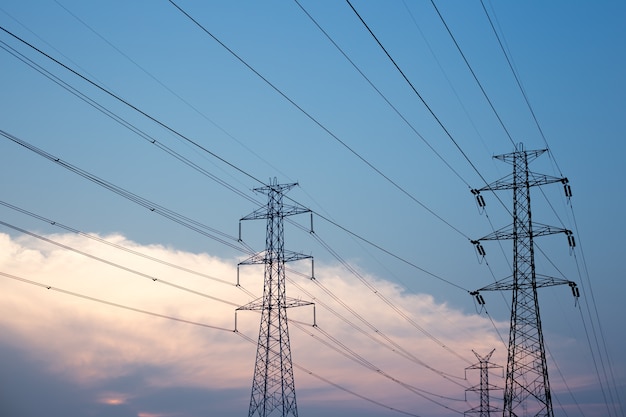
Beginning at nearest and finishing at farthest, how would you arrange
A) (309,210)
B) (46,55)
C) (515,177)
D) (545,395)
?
(46,55) < (545,395) < (309,210) < (515,177)

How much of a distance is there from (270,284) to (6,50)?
951 inches

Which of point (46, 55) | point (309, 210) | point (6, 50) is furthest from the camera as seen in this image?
point (309, 210)

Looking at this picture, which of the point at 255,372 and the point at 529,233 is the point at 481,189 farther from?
the point at 255,372

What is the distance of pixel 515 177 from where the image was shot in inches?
2018

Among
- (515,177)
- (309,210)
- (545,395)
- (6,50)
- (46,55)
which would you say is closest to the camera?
(46,55)

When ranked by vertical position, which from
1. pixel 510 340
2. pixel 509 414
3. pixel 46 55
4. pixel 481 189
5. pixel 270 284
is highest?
pixel 481 189

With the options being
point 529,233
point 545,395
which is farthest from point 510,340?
point 529,233

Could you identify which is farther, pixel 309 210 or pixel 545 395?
pixel 309 210

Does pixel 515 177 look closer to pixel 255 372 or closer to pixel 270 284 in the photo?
pixel 270 284

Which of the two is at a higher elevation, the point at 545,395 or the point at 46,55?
the point at 46,55

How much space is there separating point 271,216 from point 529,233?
1604cm

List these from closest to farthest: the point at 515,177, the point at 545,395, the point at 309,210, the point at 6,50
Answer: the point at 6,50 < the point at 545,395 < the point at 309,210 < the point at 515,177

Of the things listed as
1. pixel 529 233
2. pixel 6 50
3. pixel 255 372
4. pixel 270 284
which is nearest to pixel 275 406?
pixel 255 372

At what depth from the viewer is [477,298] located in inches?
2141
